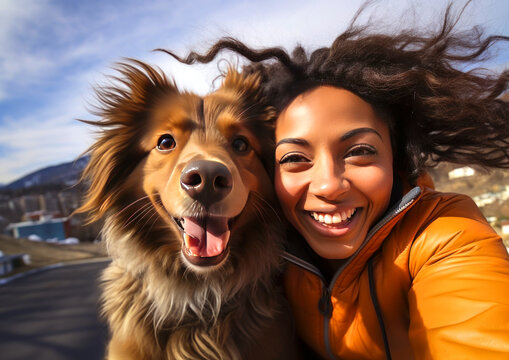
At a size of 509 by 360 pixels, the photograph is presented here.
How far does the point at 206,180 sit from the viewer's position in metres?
1.40

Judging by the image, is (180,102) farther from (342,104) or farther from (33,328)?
(33,328)

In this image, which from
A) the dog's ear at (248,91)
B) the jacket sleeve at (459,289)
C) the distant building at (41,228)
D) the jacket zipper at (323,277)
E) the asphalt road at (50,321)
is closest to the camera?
the jacket sleeve at (459,289)

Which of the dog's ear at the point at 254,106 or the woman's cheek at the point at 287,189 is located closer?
the woman's cheek at the point at 287,189

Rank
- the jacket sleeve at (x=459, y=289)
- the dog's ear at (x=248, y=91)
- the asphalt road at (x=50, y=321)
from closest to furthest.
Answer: the jacket sleeve at (x=459, y=289)
the dog's ear at (x=248, y=91)
the asphalt road at (x=50, y=321)

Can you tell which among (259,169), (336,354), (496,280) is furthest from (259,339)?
(496,280)

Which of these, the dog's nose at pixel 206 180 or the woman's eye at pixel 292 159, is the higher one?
the woman's eye at pixel 292 159

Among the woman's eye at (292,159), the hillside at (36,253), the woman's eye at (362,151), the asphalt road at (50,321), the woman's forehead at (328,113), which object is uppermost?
the woman's forehead at (328,113)

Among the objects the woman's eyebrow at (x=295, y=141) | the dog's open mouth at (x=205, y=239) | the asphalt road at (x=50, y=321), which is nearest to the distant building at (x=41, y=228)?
the asphalt road at (x=50, y=321)

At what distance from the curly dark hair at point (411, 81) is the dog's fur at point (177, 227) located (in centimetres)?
29

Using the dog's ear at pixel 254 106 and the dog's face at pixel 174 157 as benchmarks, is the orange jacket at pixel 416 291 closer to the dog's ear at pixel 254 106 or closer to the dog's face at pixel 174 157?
the dog's face at pixel 174 157

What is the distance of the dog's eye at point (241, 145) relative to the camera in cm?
183

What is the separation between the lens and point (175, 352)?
5.23 ft

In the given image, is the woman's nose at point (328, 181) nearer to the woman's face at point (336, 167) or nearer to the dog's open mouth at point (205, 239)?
the woman's face at point (336, 167)

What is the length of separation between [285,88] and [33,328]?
3058 mm
